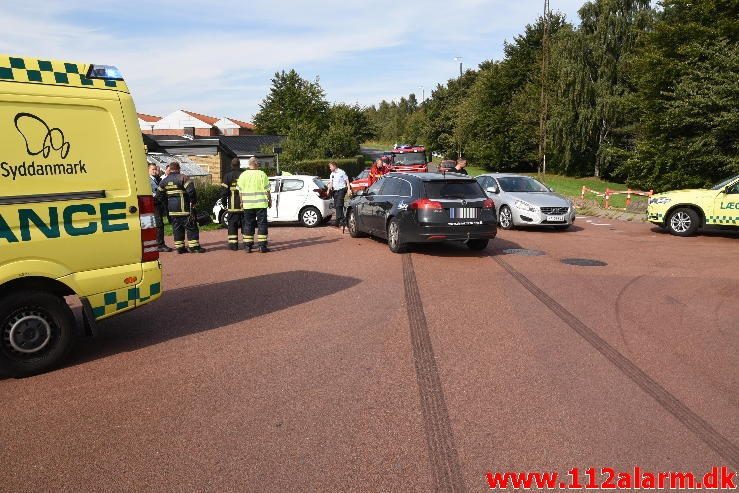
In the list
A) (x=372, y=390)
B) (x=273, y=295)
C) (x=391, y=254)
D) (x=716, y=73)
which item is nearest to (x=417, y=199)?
(x=391, y=254)

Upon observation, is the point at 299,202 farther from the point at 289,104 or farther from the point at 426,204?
the point at 289,104

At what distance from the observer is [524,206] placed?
1485 centimetres

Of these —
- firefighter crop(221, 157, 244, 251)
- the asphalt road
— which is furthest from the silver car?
firefighter crop(221, 157, 244, 251)

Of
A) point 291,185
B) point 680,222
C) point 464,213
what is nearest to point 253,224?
point 464,213

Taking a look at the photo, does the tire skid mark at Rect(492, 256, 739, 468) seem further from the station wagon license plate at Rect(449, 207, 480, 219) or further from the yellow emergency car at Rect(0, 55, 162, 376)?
the yellow emergency car at Rect(0, 55, 162, 376)

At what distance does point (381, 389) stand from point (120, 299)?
263 centimetres

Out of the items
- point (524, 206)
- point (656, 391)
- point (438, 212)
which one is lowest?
point (656, 391)

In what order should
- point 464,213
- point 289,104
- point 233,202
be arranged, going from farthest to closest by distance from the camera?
1. point 289,104
2. point 233,202
3. point 464,213

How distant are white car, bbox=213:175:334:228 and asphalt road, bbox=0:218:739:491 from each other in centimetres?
809

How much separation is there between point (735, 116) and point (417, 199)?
17.0 meters

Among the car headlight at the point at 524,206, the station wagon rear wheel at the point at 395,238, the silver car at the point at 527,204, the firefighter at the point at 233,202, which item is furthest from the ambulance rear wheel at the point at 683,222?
the firefighter at the point at 233,202

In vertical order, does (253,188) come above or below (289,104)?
below

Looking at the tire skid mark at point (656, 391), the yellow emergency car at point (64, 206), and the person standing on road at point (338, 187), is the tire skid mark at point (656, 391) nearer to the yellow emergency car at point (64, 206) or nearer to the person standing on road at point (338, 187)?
the yellow emergency car at point (64, 206)

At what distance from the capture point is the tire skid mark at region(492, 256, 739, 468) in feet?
12.0
